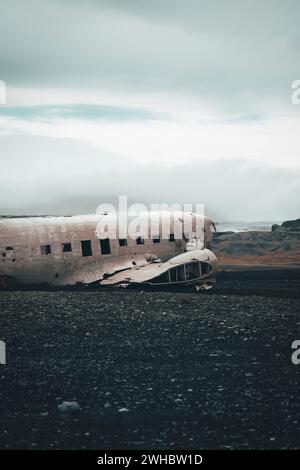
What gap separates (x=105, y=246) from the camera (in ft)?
99.0

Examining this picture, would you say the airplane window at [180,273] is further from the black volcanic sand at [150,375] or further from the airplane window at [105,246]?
the black volcanic sand at [150,375]

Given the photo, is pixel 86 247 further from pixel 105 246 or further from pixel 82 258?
pixel 105 246

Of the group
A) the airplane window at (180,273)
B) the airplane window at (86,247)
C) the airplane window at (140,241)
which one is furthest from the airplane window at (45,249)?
the airplane window at (180,273)

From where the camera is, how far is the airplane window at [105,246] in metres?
30.0

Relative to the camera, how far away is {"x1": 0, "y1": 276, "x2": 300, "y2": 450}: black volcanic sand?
1113 cm

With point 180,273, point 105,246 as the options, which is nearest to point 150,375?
point 180,273

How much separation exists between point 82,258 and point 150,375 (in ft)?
50.4

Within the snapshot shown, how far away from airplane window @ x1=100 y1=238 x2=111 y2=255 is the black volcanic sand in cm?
647

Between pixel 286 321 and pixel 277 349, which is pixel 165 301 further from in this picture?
pixel 277 349

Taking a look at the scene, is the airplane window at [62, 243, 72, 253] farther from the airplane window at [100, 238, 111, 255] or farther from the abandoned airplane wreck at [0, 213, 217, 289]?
the airplane window at [100, 238, 111, 255]

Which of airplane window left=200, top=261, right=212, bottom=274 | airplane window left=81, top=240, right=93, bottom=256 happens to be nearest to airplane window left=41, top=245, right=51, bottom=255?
airplane window left=81, top=240, right=93, bottom=256
